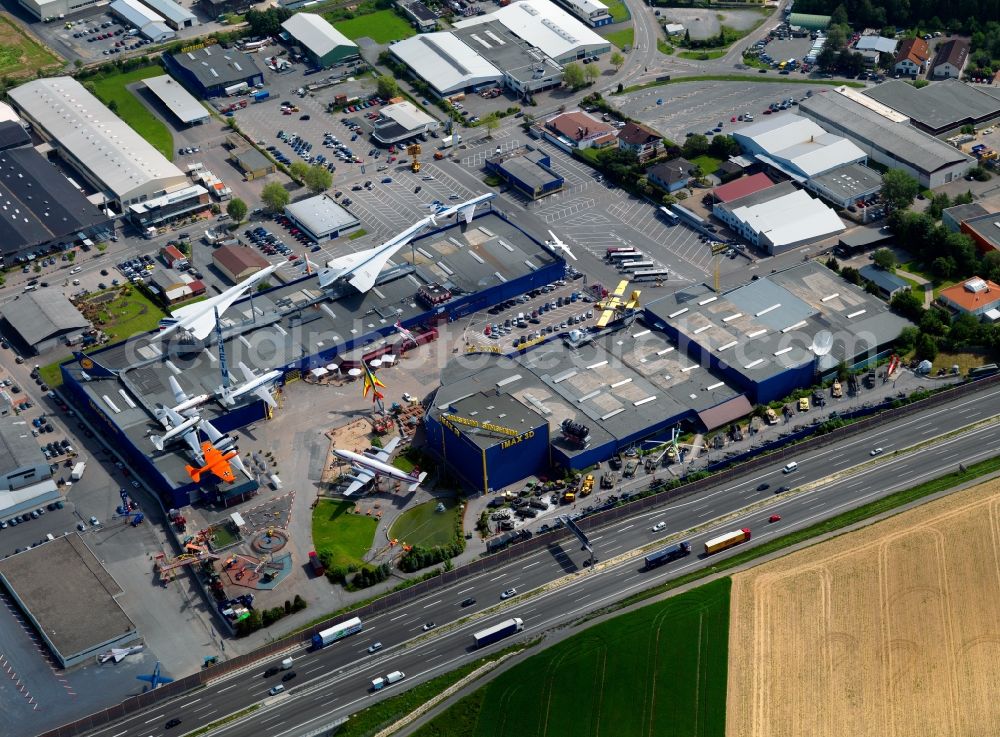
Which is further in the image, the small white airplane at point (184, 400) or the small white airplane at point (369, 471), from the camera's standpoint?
the small white airplane at point (184, 400)

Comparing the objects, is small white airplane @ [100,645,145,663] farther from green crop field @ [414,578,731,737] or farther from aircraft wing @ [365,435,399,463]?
aircraft wing @ [365,435,399,463]

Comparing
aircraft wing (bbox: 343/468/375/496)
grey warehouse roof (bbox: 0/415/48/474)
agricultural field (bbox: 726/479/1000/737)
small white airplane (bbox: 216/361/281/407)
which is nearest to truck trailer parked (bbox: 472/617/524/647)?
agricultural field (bbox: 726/479/1000/737)

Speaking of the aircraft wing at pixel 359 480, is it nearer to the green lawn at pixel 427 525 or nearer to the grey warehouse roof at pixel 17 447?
the green lawn at pixel 427 525

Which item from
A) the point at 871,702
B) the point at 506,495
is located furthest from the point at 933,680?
the point at 506,495

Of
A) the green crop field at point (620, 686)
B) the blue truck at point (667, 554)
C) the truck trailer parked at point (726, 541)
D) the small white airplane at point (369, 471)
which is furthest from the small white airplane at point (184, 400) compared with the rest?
the truck trailer parked at point (726, 541)

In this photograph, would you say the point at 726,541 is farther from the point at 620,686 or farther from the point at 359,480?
the point at 359,480

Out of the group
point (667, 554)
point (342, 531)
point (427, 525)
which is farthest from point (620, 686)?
point (342, 531)

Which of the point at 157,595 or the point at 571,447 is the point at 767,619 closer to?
the point at 571,447
